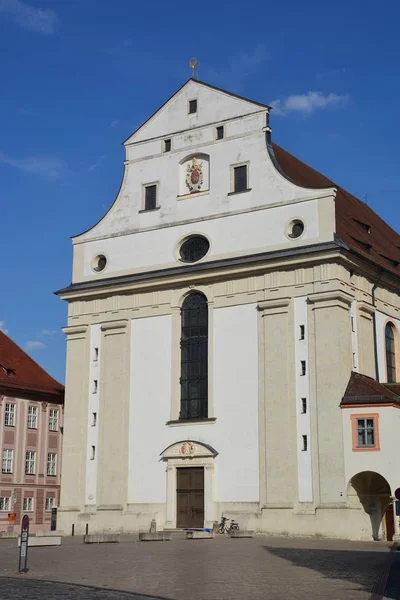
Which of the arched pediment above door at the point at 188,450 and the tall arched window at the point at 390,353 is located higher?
the tall arched window at the point at 390,353

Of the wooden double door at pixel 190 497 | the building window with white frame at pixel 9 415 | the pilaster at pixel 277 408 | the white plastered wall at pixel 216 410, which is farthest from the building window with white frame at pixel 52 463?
the pilaster at pixel 277 408

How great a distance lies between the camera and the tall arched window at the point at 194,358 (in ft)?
141

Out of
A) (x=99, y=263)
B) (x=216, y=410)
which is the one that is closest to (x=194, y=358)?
(x=216, y=410)

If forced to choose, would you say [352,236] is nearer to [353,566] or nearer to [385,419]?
[385,419]

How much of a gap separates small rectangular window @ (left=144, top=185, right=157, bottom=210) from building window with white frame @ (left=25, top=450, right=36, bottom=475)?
1734cm

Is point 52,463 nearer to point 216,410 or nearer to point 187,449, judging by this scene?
point 187,449

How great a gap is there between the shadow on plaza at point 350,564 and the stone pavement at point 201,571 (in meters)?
0.02

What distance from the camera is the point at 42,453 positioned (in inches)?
2159

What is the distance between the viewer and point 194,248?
44719 millimetres

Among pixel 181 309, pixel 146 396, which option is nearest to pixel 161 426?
pixel 146 396

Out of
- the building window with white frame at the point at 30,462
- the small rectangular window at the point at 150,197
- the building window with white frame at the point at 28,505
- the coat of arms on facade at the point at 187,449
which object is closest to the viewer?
the coat of arms on facade at the point at 187,449

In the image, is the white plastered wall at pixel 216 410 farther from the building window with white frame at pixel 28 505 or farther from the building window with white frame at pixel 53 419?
the building window with white frame at pixel 53 419

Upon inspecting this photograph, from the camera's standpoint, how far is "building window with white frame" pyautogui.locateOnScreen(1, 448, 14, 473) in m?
52.0

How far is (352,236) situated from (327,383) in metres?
8.69
